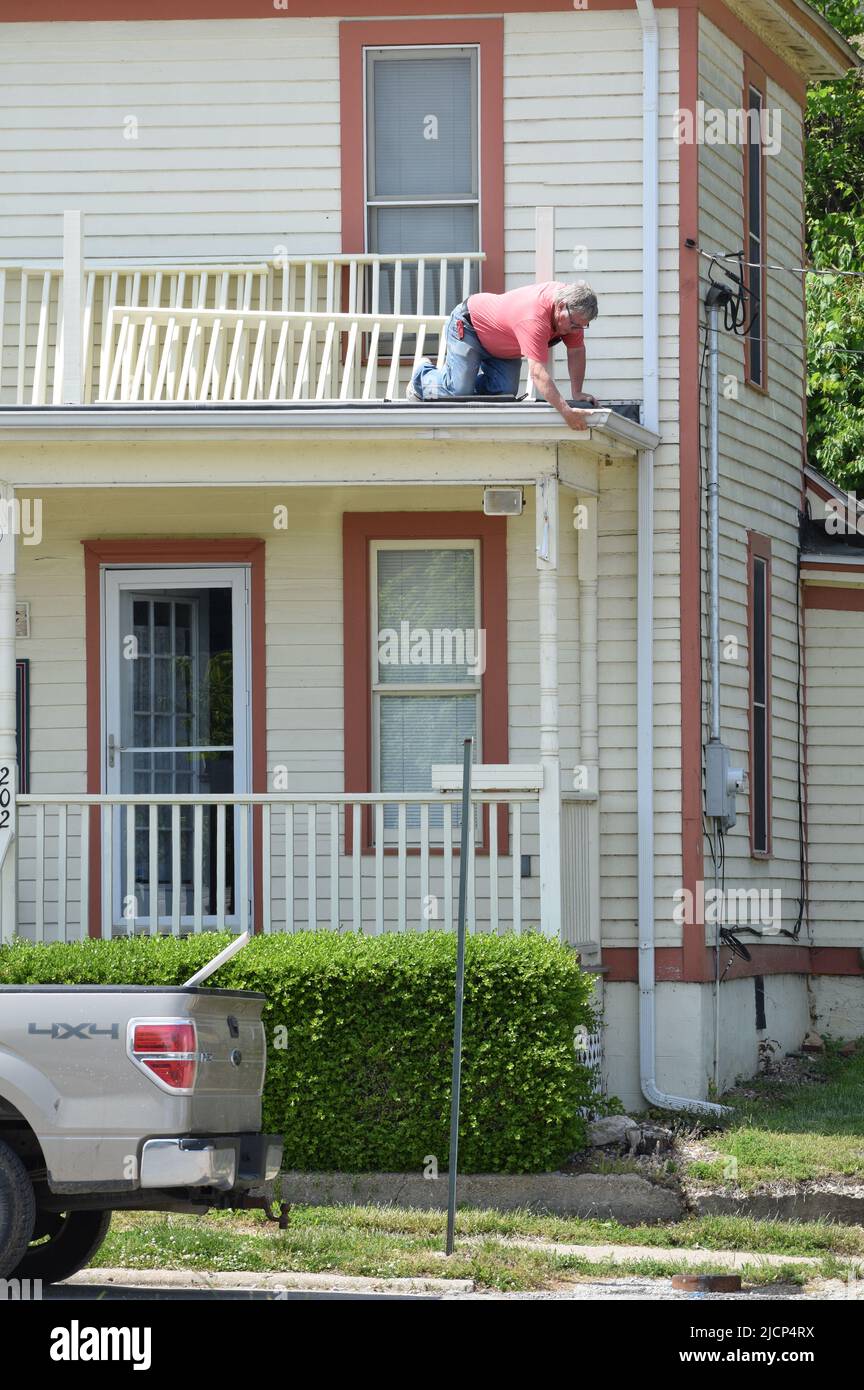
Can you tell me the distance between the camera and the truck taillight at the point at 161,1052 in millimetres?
7453

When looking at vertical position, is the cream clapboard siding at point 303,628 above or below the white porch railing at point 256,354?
below

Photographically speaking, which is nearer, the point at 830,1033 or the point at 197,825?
the point at 197,825

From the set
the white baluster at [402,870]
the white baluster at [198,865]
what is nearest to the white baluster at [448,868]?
the white baluster at [402,870]

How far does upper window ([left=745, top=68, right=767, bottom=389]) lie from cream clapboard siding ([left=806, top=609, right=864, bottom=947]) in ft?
6.98

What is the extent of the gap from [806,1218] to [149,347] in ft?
20.6

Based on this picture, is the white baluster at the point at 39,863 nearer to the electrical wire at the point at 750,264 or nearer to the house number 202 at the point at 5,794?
the house number 202 at the point at 5,794

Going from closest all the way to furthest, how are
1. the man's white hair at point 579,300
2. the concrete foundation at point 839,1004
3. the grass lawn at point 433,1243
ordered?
the grass lawn at point 433,1243
the man's white hair at point 579,300
the concrete foundation at point 839,1004

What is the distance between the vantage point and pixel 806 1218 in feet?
33.3

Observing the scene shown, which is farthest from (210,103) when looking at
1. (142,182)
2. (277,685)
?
(277,685)

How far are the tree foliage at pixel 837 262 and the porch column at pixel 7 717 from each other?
959 centimetres

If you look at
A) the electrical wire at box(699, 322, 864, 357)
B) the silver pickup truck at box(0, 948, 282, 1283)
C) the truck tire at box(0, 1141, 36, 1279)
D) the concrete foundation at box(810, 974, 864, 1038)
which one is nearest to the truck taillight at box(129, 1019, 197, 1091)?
the silver pickup truck at box(0, 948, 282, 1283)

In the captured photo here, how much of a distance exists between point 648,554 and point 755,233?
3083 mm

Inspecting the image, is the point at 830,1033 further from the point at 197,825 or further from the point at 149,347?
the point at 149,347

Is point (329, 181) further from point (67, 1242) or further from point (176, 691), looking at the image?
point (67, 1242)
